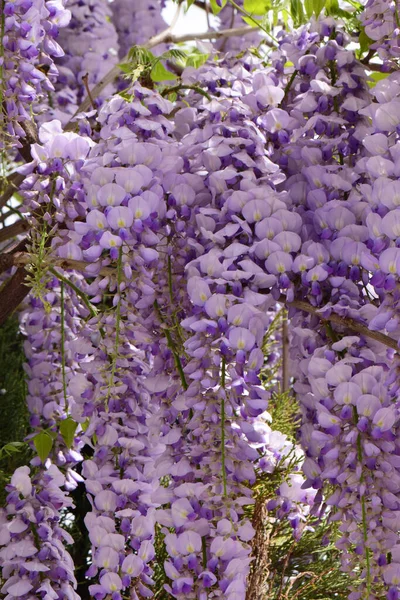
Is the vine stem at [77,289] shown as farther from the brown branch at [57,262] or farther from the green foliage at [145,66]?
the green foliage at [145,66]

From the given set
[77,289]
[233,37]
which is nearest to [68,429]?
[77,289]

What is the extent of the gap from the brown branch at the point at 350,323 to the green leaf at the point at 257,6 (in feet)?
1.75

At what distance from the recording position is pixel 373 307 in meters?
0.77

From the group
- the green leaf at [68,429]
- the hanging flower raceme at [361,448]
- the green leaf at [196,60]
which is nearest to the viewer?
the hanging flower raceme at [361,448]

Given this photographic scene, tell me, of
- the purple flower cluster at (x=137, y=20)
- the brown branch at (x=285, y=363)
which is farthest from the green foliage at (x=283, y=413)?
the purple flower cluster at (x=137, y=20)

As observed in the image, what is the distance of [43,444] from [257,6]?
0.62 m

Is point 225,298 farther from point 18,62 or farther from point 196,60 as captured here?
point 196,60

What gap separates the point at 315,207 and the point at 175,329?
0.17 meters

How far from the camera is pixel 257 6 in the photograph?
1.21m

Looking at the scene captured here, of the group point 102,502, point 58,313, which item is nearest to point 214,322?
point 102,502

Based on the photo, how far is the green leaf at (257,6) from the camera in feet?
3.94

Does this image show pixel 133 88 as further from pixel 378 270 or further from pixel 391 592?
pixel 391 592

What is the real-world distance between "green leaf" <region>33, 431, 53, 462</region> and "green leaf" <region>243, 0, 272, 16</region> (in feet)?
1.99

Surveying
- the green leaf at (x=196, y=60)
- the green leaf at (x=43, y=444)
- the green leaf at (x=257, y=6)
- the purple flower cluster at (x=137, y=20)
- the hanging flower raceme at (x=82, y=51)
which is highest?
the purple flower cluster at (x=137, y=20)
